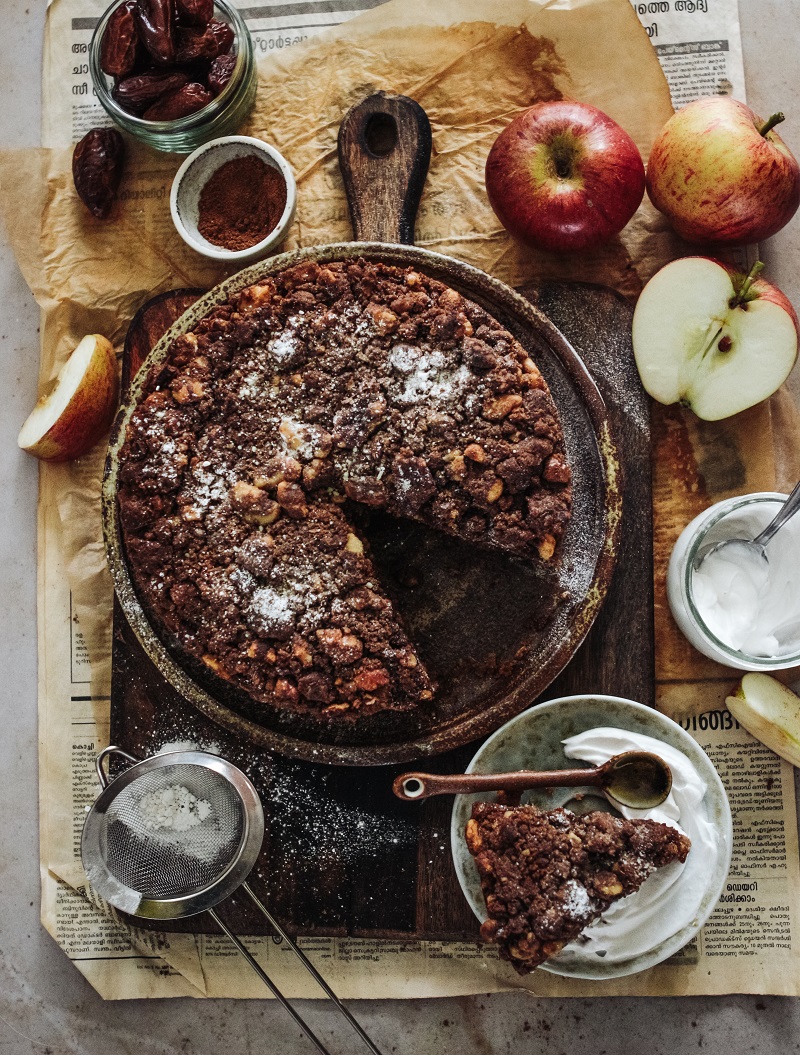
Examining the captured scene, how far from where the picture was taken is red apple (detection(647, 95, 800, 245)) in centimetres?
280

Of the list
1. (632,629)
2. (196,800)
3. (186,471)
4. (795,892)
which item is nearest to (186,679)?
(196,800)

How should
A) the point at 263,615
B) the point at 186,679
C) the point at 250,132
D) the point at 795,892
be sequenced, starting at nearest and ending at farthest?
1. the point at 263,615
2. the point at 186,679
3. the point at 795,892
4. the point at 250,132

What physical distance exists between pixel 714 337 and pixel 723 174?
0.50m

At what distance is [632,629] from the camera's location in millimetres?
2920

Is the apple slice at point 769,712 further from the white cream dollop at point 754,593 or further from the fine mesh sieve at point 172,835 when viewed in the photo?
the fine mesh sieve at point 172,835

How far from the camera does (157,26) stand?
2873 millimetres

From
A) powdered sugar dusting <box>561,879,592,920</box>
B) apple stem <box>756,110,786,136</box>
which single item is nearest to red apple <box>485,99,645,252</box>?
apple stem <box>756,110,786,136</box>

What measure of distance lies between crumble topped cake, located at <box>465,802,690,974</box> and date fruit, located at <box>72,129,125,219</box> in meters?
2.41

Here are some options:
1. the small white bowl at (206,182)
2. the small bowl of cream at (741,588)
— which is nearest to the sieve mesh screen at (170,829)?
the small bowl of cream at (741,588)

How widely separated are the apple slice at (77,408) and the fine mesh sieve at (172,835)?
104 centimetres

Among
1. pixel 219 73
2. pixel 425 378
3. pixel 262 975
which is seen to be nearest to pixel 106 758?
pixel 262 975

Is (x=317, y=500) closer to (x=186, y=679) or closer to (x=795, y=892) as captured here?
(x=186, y=679)

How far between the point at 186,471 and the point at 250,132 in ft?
4.38

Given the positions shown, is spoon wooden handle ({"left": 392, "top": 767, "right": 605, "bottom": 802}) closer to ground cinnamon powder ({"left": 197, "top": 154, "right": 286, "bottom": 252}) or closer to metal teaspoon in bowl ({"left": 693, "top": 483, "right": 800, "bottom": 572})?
metal teaspoon in bowl ({"left": 693, "top": 483, "right": 800, "bottom": 572})
